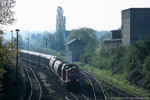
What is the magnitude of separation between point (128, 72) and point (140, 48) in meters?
3.92

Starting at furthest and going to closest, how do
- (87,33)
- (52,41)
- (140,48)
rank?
(52,41)
(87,33)
(140,48)

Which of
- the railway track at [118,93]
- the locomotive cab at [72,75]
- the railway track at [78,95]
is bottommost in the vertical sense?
the railway track at [78,95]

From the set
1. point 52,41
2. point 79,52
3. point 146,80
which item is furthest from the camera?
point 52,41

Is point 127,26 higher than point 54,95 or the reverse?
higher

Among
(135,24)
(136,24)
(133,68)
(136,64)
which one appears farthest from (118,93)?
(136,24)

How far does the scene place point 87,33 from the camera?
88.4 meters

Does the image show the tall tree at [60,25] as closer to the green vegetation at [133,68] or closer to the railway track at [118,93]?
the green vegetation at [133,68]

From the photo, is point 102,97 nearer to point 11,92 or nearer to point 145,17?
point 11,92

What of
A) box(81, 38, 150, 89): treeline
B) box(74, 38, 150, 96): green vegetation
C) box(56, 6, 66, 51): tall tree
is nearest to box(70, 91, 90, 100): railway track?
box(74, 38, 150, 96): green vegetation

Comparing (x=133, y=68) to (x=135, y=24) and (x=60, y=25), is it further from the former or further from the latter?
(x=60, y=25)

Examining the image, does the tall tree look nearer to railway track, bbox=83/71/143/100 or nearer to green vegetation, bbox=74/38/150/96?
green vegetation, bbox=74/38/150/96

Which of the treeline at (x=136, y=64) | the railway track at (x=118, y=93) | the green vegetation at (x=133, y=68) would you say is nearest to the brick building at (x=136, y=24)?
the green vegetation at (x=133, y=68)

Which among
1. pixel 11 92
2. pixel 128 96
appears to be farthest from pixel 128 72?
pixel 11 92

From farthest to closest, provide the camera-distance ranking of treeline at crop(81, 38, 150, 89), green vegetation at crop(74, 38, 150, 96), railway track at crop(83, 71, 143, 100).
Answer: treeline at crop(81, 38, 150, 89), green vegetation at crop(74, 38, 150, 96), railway track at crop(83, 71, 143, 100)
